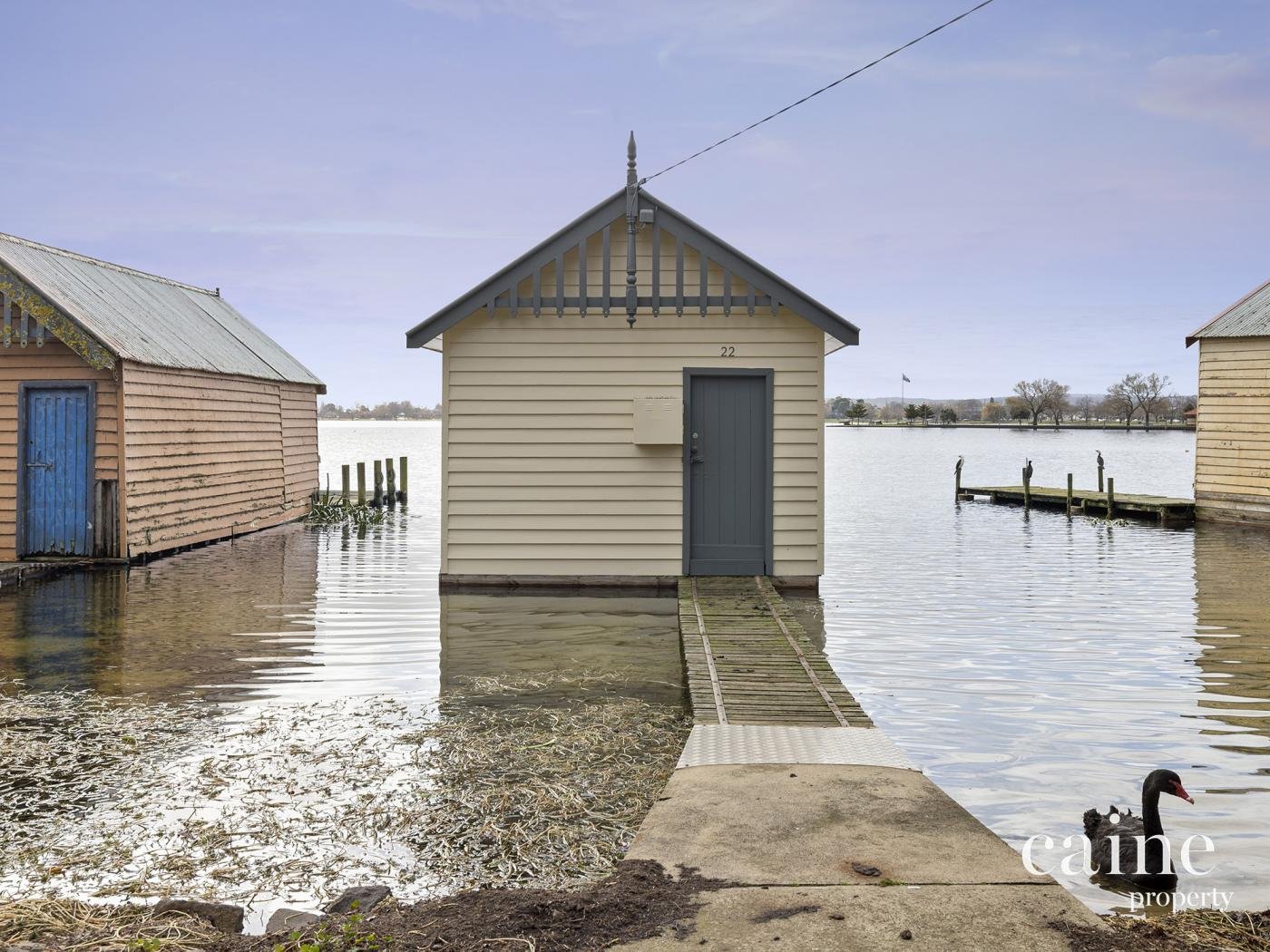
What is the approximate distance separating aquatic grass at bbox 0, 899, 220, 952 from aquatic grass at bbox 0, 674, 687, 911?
49cm

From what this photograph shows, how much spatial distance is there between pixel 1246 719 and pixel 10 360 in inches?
675

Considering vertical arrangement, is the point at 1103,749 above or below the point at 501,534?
below

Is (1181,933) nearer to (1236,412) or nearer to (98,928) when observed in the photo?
(98,928)

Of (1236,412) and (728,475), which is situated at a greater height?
(1236,412)

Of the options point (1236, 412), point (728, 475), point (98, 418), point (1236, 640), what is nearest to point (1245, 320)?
point (1236, 412)

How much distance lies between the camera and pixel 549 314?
14.3m

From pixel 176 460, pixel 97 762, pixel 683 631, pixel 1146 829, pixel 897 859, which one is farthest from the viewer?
pixel 176 460

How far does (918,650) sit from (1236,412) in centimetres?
1853

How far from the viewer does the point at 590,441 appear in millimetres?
14328

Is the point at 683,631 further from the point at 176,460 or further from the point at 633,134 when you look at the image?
the point at 176,460

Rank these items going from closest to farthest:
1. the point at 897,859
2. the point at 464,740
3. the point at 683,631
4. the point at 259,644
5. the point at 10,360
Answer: the point at 897,859 → the point at 464,740 → the point at 683,631 → the point at 259,644 → the point at 10,360

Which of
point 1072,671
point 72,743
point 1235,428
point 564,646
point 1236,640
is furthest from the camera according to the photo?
point 1235,428

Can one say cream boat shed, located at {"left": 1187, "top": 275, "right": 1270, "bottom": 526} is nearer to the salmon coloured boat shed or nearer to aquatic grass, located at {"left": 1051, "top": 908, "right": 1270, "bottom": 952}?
the salmon coloured boat shed

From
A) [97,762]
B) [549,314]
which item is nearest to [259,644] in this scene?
[97,762]
